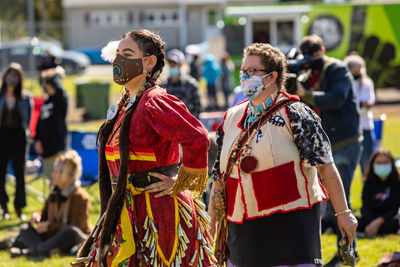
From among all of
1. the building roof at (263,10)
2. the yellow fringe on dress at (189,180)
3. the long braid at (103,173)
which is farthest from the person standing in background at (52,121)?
the building roof at (263,10)

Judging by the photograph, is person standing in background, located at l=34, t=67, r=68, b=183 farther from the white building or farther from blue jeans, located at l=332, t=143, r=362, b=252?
the white building

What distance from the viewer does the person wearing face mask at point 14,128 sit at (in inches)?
360

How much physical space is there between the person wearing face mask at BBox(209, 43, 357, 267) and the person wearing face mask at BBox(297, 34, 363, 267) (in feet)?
5.53

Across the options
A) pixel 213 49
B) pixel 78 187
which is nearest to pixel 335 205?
pixel 78 187

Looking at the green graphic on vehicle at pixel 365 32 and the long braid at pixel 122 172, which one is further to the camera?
the green graphic on vehicle at pixel 365 32

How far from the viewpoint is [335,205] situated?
155 inches

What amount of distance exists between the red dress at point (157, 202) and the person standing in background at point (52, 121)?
5497 millimetres

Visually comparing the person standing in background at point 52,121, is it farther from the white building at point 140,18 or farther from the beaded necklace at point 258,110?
the white building at point 140,18

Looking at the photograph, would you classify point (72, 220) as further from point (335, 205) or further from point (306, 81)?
point (335, 205)

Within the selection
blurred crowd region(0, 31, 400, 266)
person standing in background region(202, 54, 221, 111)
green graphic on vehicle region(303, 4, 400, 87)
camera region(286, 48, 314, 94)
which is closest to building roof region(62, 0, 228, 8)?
person standing in background region(202, 54, 221, 111)

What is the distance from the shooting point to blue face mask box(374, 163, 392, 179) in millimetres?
7992

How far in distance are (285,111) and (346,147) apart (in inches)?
90.9

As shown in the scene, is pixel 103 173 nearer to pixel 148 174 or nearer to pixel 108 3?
pixel 148 174

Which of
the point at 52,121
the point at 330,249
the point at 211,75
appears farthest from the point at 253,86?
the point at 211,75
